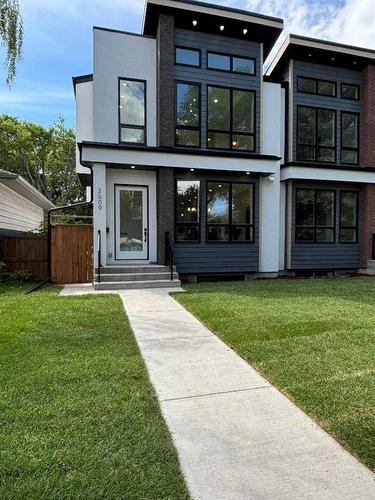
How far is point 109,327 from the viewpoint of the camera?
17.6 ft

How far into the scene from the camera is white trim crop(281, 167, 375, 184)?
1185cm

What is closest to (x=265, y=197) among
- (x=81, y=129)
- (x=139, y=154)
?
(x=139, y=154)

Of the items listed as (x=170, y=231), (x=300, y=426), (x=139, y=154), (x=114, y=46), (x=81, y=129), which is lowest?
(x=300, y=426)

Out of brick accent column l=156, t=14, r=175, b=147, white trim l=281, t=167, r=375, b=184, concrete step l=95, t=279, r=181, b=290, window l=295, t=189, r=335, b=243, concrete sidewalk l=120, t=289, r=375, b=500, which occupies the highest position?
brick accent column l=156, t=14, r=175, b=147

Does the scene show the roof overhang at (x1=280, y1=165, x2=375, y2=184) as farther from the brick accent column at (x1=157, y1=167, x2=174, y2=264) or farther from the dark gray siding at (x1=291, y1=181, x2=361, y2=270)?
the brick accent column at (x1=157, y1=167, x2=174, y2=264)

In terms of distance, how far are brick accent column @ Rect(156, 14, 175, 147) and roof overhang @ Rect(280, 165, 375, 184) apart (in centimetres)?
404

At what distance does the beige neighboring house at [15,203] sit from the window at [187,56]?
19.5 feet

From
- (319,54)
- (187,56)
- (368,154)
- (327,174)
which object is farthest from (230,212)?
(319,54)

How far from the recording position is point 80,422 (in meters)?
2.66

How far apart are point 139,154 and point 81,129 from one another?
2346mm

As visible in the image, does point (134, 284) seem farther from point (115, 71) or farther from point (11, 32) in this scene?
point (115, 71)

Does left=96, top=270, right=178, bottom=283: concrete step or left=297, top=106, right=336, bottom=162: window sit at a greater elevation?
left=297, top=106, right=336, bottom=162: window

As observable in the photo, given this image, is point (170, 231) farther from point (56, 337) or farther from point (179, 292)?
point (56, 337)

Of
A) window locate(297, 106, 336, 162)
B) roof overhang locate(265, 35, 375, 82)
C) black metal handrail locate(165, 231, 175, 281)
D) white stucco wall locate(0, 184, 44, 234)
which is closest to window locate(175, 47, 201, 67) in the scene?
roof overhang locate(265, 35, 375, 82)
